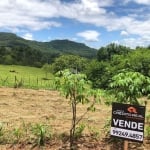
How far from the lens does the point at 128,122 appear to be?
6.12 metres

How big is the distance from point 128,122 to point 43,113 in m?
7.29

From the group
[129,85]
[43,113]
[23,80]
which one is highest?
[129,85]

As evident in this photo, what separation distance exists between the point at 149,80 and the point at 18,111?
22.4 ft

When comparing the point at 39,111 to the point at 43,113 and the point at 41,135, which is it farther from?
the point at 41,135

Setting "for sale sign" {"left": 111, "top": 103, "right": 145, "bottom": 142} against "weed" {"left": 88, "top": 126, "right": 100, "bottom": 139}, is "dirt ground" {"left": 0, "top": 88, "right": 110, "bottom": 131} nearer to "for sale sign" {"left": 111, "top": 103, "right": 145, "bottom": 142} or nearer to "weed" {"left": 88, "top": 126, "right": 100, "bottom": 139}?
"weed" {"left": 88, "top": 126, "right": 100, "bottom": 139}

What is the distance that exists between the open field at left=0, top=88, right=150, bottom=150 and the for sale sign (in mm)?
2151

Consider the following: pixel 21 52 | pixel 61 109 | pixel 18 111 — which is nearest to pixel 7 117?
pixel 18 111

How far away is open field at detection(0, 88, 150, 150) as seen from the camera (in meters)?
10.0

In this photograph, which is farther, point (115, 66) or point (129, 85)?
point (115, 66)

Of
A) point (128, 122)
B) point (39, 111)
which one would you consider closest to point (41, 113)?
point (39, 111)

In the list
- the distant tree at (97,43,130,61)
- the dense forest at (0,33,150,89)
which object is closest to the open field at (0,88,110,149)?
the dense forest at (0,33,150,89)

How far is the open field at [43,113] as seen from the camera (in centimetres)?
1004

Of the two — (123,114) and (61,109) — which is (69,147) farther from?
(61,109)

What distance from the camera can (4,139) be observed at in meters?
8.22
